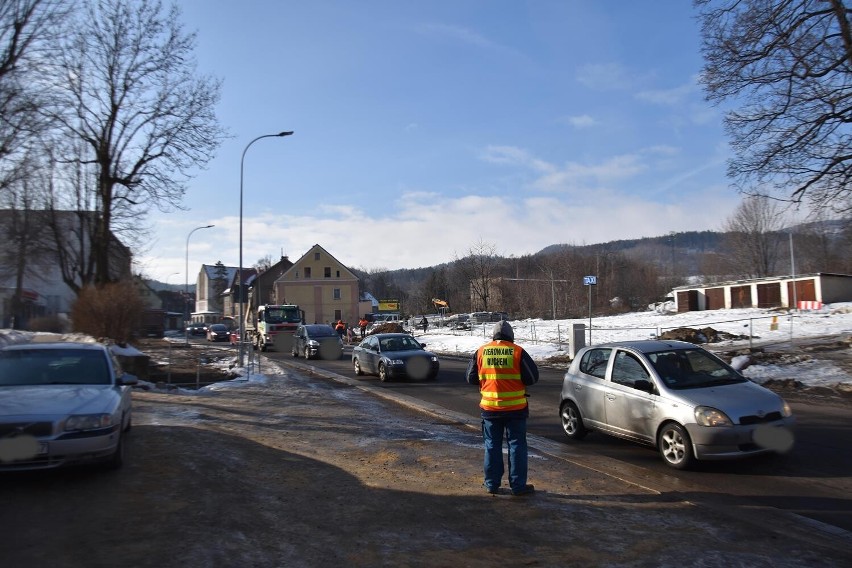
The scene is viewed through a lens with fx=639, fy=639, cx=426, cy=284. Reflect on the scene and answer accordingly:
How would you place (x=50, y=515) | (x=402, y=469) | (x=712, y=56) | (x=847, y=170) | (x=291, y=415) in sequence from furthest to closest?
(x=712, y=56) → (x=847, y=170) → (x=291, y=415) → (x=402, y=469) → (x=50, y=515)

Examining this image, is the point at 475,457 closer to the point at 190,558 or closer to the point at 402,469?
the point at 402,469

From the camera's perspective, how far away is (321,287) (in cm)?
8406

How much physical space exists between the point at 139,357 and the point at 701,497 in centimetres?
1718

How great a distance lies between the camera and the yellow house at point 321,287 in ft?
273

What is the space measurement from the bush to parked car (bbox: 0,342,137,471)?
15.6 m

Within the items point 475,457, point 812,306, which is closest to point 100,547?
point 475,457

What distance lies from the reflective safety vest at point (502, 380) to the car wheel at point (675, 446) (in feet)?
8.09

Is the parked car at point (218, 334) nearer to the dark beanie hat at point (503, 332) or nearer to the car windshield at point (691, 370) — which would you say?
the car windshield at point (691, 370)

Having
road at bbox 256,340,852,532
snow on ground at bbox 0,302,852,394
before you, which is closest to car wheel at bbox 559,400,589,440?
road at bbox 256,340,852,532

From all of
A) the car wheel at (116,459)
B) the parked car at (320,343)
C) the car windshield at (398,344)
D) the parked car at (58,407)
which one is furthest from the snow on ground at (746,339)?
the car wheel at (116,459)

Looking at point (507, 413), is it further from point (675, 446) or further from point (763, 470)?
point (763, 470)

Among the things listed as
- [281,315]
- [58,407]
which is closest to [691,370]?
[58,407]

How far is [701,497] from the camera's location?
657 cm

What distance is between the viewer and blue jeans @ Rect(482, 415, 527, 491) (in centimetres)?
630
